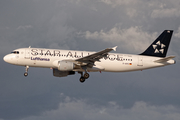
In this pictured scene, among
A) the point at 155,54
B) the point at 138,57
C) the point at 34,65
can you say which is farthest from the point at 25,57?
the point at 155,54

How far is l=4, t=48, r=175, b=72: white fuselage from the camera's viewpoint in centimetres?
4443

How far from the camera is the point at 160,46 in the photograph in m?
50.2

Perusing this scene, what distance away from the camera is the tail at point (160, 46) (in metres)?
49.6

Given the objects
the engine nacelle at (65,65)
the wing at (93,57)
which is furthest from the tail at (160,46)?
the engine nacelle at (65,65)

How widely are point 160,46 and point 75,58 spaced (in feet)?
49.9

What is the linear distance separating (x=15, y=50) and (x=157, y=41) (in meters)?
23.7

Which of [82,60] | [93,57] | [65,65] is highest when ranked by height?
[93,57]

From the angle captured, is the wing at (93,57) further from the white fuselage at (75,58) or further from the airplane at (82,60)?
the white fuselage at (75,58)

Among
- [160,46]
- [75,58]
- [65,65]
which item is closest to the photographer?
[65,65]

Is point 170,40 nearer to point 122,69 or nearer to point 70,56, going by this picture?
point 122,69

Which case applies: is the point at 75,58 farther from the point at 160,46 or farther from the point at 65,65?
the point at 160,46

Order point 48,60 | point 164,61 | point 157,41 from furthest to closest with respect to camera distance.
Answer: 1. point 157,41
2. point 164,61
3. point 48,60

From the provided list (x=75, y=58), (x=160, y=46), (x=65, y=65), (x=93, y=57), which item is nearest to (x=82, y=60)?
(x=93, y=57)

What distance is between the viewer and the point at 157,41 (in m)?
50.7
